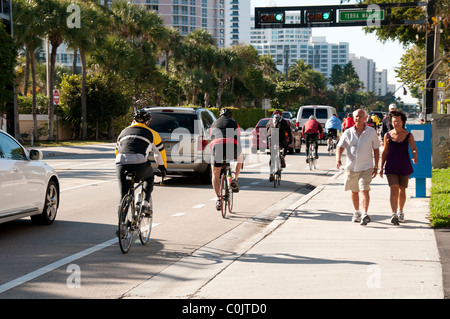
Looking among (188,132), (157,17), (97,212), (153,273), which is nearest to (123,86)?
(157,17)

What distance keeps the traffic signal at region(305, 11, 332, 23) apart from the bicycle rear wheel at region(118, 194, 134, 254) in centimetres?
2204

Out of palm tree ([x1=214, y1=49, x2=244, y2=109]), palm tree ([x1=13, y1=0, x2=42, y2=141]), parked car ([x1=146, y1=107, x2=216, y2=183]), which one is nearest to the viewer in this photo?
parked car ([x1=146, y1=107, x2=216, y2=183])

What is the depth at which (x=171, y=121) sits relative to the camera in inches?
630

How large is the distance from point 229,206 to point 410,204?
3431 mm

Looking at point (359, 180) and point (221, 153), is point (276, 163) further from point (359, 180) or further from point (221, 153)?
point (359, 180)

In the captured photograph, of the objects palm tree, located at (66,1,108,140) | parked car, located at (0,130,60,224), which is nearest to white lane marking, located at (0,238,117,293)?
parked car, located at (0,130,60,224)

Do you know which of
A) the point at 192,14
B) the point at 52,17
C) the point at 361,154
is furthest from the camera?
the point at 192,14

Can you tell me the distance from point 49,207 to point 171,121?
6049 millimetres

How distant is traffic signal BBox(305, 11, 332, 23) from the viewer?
2844cm

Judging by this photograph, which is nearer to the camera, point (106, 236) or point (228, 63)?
point (106, 236)

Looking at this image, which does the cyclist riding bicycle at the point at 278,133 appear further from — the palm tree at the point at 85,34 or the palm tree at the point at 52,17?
the palm tree at the point at 85,34

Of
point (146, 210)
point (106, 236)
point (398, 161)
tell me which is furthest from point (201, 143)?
point (146, 210)

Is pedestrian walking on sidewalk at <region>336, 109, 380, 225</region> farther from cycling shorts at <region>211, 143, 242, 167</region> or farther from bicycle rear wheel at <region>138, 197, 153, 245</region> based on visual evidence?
bicycle rear wheel at <region>138, 197, 153, 245</region>

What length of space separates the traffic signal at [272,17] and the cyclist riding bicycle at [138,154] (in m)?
20.5
